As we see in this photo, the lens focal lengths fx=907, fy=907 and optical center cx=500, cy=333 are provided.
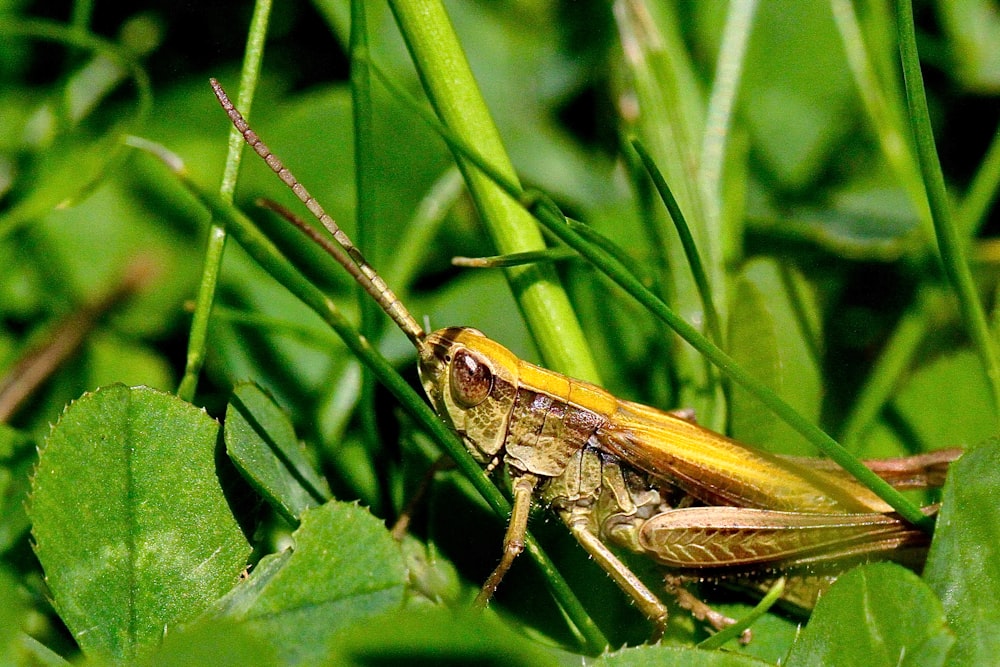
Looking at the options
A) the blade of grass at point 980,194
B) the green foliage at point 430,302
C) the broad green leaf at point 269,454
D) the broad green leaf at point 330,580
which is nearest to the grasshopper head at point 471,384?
the green foliage at point 430,302

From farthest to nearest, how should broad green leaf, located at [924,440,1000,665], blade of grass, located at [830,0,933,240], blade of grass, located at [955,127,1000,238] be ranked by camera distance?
blade of grass, located at [830,0,933,240] → blade of grass, located at [955,127,1000,238] → broad green leaf, located at [924,440,1000,665]

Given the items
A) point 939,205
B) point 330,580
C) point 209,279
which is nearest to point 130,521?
point 330,580

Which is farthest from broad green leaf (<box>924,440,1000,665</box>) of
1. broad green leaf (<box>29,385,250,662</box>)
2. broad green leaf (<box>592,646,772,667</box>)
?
broad green leaf (<box>29,385,250,662</box>)

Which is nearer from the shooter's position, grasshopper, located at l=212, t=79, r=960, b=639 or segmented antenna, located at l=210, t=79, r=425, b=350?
segmented antenna, located at l=210, t=79, r=425, b=350

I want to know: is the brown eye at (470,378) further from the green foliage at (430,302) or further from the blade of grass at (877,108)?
the blade of grass at (877,108)

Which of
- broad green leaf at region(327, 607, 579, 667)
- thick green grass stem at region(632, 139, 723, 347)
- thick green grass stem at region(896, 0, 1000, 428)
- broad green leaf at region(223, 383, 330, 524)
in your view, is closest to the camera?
broad green leaf at region(327, 607, 579, 667)

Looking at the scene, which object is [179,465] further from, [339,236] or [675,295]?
[675,295]

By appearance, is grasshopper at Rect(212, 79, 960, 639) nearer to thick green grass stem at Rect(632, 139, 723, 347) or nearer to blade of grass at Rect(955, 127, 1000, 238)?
thick green grass stem at Rect(632, 139, 723, 347)

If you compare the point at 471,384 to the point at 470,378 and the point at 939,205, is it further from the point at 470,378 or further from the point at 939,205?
the point at 939,205
